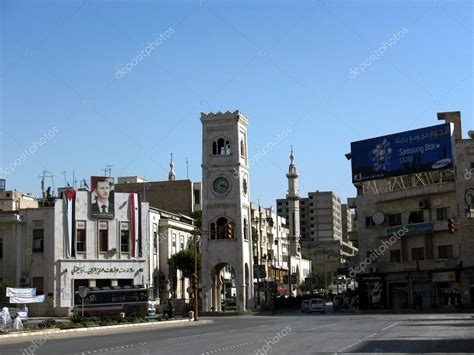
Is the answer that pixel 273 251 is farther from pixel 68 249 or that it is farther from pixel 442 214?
pixel 68 249

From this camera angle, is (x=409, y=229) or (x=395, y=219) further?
(x=395, y=219)

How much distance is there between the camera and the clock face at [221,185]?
74500 millimetres

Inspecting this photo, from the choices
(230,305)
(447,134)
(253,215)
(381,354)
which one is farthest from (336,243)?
(381,354)

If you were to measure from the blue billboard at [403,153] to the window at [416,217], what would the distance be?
3802 mm

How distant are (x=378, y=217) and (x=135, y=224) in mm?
23428

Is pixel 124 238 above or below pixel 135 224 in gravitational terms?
below

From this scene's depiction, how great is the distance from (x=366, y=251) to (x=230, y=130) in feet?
58.4

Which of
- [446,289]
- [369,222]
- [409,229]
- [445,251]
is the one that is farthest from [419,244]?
[369,222]

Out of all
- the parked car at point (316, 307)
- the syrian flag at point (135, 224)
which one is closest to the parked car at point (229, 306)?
the parked car at point (316, 307)

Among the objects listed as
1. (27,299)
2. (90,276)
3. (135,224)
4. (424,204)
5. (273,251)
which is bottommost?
(27,299)

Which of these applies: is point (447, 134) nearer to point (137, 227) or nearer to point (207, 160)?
point (207, 160)

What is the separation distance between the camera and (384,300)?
235 ft

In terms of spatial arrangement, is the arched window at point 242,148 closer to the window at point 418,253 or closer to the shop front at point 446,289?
the window at point 418,253

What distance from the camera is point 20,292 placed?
6047 cm
